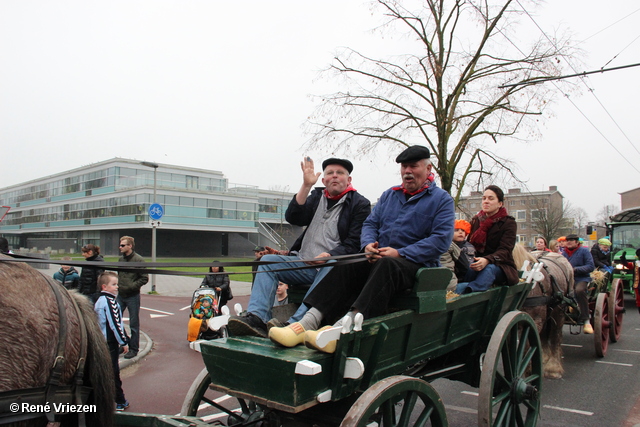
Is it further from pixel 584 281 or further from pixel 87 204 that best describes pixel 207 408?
pixel 87 204

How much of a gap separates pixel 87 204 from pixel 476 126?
50310 millimetres

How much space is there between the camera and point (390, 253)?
10.3 ft

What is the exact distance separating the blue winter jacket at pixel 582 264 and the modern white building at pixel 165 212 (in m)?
34.4

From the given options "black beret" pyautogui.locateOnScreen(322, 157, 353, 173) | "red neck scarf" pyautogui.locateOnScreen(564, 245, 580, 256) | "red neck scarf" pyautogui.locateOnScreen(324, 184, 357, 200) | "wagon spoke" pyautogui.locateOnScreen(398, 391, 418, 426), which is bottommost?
"wagon spoke" pyautogui.locateOnScreen(398, 391, 418, 426)

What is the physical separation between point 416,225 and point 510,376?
1.49 meters

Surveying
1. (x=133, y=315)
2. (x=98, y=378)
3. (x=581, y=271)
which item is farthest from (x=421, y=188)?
(x=133, y=315)

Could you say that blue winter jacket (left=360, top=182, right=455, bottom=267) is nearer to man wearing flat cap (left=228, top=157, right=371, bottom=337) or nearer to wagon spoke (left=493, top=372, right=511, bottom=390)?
man wearing flat cap (left=228, top=157, right=371, bottom=337)

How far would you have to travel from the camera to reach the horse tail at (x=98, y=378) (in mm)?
2398

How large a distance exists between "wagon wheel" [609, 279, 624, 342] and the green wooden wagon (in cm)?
497

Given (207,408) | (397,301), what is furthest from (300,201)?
(207,408)

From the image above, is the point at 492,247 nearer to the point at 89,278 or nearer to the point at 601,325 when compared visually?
the point at 601,325

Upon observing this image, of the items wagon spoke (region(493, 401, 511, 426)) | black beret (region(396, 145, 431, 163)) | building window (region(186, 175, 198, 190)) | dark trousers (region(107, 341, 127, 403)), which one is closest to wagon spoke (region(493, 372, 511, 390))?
wagon spoke (region(493, 401, 511, 426))

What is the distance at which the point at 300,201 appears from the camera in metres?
3.88

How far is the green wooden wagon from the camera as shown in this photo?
7.47 feet
